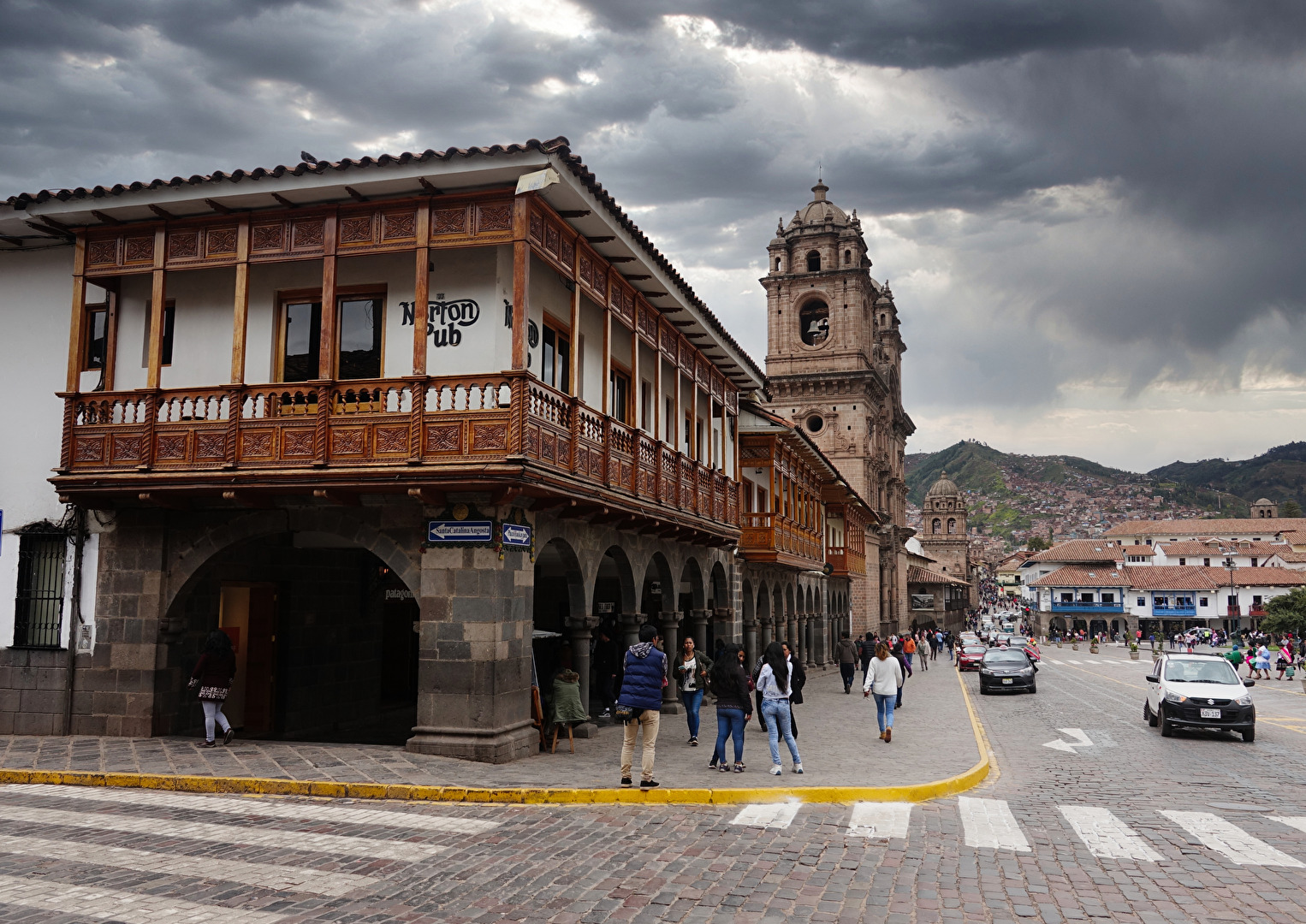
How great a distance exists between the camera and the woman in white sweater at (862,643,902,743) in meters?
15.5

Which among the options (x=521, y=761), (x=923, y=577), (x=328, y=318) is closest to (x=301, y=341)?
(x=328, y=318)

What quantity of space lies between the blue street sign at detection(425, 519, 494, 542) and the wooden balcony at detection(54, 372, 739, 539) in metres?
0.68

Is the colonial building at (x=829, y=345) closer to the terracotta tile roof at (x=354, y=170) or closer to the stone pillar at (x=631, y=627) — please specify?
the stone pillar at (x=631, y=627)

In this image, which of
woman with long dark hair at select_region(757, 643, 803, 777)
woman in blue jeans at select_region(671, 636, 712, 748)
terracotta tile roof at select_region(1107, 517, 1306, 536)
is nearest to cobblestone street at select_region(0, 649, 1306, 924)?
woman with long dark hair at select_region(757, 643, 803, 777)

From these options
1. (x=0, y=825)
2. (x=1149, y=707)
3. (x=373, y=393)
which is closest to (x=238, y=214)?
(x=373, y=393)

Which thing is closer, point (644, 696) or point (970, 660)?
point (644, 696)

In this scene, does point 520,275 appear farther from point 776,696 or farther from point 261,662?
point 261,662

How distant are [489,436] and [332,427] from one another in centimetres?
210

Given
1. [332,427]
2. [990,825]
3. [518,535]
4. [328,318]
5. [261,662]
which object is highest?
[328,318]

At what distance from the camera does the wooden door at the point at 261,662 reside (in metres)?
15.7

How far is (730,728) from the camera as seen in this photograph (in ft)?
38.3

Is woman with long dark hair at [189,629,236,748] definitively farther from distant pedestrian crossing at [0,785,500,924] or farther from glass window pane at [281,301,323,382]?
glass window pane at [281,301,323,382]

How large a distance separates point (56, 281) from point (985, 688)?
2489 centimetres

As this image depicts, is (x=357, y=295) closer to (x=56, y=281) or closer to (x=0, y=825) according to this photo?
(x=56, y=281)
